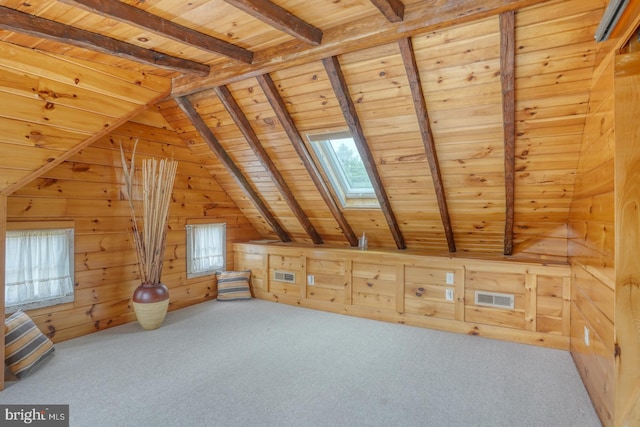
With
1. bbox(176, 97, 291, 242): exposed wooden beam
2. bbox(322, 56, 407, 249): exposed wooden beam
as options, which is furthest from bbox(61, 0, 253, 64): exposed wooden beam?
bbox(176, 97, 291, 242): exposed wooden beam

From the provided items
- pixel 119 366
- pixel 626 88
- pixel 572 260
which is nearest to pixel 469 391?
pixel 572 260

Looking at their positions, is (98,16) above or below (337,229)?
above

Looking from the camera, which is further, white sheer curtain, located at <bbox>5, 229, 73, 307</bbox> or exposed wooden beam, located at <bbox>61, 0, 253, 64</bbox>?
white sheer curtain, located at <bbox>5, 229, 73, 307</bbox>

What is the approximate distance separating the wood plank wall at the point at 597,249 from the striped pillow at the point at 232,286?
365 centimetres

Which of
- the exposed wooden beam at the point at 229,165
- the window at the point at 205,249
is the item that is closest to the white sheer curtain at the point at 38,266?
the window at the point at 205,249

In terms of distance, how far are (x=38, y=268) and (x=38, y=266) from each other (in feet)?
0.06

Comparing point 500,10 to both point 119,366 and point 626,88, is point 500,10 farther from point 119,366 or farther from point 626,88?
point 119,366

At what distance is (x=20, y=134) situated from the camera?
248cm

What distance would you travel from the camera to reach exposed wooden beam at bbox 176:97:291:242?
3.72 meters

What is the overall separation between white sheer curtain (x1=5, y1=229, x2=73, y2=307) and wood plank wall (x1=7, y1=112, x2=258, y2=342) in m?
0.09

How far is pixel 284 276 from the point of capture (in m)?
4.79

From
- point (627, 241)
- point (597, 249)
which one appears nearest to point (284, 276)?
point (597, 249)

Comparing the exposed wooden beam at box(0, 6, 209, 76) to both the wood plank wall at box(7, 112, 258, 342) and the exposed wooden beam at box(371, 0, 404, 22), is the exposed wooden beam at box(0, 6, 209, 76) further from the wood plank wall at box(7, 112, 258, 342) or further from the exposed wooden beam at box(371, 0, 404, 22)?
the exposed wooden beam at box(371, 0, 404, 22)

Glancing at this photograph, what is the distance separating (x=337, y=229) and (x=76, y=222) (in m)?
2.85
